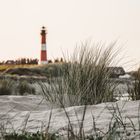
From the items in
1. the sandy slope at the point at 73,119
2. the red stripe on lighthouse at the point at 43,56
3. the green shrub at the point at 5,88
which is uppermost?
the red stripe on lighthouse at the point at 43,56

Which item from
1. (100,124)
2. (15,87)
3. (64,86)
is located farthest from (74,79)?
(15,87)

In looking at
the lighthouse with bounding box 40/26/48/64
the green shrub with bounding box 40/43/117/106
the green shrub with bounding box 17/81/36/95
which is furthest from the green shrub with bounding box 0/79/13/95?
the lighthouse with bounding box 40/26/48/64

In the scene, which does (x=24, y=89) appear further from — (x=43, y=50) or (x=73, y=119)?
(x=43, y=50)

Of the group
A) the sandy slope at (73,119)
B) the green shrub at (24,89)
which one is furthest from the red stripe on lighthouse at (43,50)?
the sandy slope at (73,119)

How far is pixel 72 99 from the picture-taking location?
18.4ft

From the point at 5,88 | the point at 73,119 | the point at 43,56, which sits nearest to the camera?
the point at 73,119

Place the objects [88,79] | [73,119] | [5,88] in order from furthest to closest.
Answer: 1. [5,88]
2. [88,79]
3. [73,119]

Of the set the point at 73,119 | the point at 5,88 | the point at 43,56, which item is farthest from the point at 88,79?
the point at 43,56

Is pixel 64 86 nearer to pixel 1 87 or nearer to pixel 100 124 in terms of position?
pixel 100 124

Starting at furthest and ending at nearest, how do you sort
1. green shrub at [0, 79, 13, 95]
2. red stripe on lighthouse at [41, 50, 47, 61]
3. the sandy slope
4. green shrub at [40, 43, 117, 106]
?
red stripe on lighthouse at [41, 50, 47, 61], green shrub at [0, 79, 13, 95], green shrub at [40, 43, 117, 106], the sandy slope

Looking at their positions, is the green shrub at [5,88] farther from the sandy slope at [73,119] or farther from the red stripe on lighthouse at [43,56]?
the red stripe on lighthouse at [43,56]

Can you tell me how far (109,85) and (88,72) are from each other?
0.39 meters

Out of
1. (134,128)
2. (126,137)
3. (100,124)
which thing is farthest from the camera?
(100,124)

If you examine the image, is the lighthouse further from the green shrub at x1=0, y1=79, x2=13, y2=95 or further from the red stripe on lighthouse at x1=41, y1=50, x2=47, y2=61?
the green shrub at x1=0, y1=79, x2=13, y2=95
